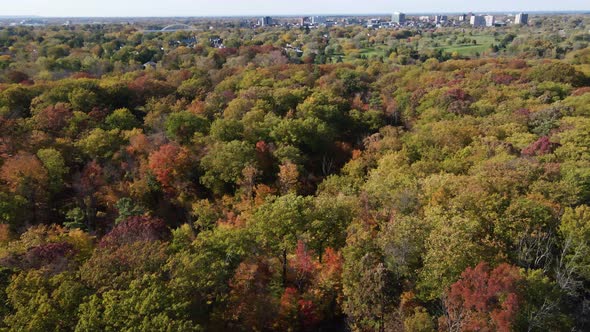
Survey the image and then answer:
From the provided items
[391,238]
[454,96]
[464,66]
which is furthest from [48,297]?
[464,66]

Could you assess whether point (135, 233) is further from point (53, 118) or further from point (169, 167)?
point (53, 118)

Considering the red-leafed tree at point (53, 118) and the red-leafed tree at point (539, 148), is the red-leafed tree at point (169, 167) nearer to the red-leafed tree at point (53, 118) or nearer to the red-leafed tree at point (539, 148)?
the red-leafed tree at point (53, 118)

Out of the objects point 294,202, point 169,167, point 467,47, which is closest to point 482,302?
point 294,202

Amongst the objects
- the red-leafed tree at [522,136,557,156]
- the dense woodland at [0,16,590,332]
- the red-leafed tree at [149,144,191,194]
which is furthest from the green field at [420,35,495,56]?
the red-leafed tree at [149,144,191,194]

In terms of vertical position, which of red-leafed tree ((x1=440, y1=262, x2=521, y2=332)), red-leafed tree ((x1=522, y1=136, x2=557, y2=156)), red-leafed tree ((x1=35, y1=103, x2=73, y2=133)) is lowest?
red-leafed tree ((x1=440, y1=262, x2=521, y2=332))

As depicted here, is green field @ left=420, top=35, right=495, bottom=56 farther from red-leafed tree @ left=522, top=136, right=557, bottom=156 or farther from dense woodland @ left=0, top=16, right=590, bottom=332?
red-leafed tree @ left=522, top=136, right=557, bottom=156

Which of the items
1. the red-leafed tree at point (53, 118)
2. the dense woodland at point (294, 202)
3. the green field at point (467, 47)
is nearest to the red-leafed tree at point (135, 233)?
the dense woodland at point (294, 202)
